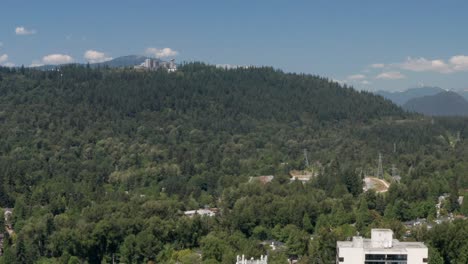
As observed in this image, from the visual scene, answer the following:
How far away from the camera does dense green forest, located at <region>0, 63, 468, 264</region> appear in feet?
182

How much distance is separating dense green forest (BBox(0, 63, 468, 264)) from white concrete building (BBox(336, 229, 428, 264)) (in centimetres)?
777

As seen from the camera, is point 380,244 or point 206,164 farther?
point 206,164

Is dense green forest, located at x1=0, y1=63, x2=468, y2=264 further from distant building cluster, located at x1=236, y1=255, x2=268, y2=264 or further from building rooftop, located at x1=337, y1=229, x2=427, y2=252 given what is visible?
building rooftop, located at x1=337, y1=229, x2=427, y2=252

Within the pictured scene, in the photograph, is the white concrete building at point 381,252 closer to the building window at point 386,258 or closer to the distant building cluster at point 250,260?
the building window at point 386,258

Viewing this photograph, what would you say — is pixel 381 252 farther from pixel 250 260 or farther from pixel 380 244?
pixel 250 260

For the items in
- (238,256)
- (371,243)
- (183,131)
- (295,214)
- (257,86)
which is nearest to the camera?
(371,243)

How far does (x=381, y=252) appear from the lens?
40.1 metres

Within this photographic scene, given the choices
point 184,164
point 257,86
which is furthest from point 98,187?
point 257,86

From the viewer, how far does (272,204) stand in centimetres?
6550

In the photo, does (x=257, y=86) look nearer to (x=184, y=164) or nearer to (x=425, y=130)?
(x=425, y=130)

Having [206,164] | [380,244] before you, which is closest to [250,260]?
[380,244]

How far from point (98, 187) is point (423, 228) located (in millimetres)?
40663

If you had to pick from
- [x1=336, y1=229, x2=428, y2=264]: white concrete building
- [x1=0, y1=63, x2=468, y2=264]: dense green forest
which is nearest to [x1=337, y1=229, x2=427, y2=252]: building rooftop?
[x1=336, y1=229, x2=428, y2=264]: white concrete building

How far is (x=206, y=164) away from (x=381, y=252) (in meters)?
59.1
